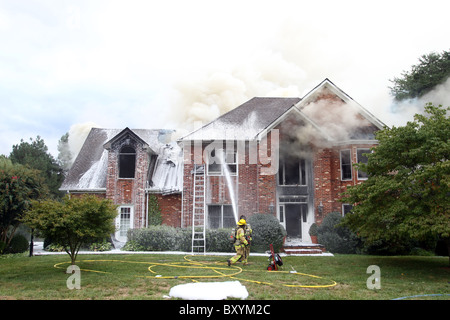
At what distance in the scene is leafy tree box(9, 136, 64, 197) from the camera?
3234 cm

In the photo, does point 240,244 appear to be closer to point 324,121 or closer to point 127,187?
point 127,187

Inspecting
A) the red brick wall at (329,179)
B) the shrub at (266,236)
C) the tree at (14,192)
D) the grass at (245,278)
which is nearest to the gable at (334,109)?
the red brick wall at (329,179)

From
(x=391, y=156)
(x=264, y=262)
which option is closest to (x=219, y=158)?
(x=264, y=262)

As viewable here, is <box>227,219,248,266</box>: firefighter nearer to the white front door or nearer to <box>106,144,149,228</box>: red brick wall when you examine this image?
<box>106,144,149,228</box>: red brick wall

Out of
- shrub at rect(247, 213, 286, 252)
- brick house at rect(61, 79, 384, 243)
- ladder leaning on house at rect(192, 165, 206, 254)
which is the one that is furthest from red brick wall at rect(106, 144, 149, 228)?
shrub at rect(247, 213, 286, 252)

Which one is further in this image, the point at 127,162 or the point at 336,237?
the point at 127,162

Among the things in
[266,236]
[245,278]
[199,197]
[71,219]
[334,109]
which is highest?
[334,109]

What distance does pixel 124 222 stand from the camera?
18.7 m

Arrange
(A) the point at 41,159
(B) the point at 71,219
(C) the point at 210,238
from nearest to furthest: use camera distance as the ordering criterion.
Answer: (B) the point at 71,219, (C) the point at 210,238, (A) the point at 41,159

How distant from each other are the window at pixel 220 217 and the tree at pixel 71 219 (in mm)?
7634

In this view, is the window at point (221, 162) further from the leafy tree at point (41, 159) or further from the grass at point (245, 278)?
the leafy tree at point (41, 159)

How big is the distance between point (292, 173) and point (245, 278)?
9775 millimetres

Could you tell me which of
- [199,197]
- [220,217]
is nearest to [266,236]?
[220,217]
